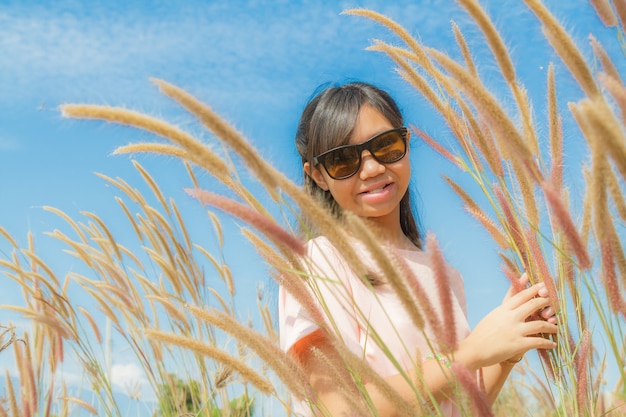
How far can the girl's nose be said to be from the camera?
191 cm

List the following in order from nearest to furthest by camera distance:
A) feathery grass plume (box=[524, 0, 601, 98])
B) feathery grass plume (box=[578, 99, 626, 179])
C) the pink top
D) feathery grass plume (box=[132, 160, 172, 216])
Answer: feathery grass plume (box=[578, 99, 626, 179]), feathery grass plume (box=[524, 0, 601, 98]), the pink top, feathery grass plume (box=[132, 160, 172, 216])

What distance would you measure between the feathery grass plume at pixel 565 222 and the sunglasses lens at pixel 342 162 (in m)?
0.93

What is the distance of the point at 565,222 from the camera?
97 cm

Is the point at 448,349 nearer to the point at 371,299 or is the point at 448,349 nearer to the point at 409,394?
the point at 409,394

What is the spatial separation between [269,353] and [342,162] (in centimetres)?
93

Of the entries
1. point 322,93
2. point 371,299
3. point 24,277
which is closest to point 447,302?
point 371,299

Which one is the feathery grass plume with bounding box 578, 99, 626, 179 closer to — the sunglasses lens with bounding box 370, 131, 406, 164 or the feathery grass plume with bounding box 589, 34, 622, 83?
the feathery grass plume with bounding box 589, 34, 622, 83

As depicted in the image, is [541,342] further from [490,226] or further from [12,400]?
[12,400]

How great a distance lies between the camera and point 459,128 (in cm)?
153

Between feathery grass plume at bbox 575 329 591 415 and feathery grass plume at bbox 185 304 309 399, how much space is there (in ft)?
1.68

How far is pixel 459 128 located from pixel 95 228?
67.6 inches

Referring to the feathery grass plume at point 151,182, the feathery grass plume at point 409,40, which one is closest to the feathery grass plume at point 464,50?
the feathery grass plume at point 409,40

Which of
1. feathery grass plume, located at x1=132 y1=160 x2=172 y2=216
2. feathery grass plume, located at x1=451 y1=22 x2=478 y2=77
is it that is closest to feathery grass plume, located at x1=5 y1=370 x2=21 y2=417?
feathery grass plume, located at x1=132 y1=160 x2=172 y2=216

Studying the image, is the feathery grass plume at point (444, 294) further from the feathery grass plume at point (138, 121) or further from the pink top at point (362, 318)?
the pink top at point (362, 318)
